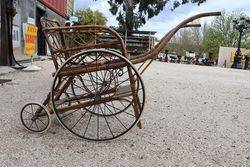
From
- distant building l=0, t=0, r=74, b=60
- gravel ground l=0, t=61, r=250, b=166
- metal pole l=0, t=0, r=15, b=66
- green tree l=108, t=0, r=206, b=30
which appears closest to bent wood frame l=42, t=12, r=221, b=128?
gravel ground l=0, t=61, r=250, b=166

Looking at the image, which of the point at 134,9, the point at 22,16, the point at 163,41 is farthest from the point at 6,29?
the point at 134,9

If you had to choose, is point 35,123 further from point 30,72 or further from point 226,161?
point 30,72

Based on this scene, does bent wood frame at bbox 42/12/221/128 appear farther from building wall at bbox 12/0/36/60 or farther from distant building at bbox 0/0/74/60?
building wall at bbox 12/0/36/60

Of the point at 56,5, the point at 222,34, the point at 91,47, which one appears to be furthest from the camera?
the point at 222,34

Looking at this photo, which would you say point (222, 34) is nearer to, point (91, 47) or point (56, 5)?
point (56, 5)

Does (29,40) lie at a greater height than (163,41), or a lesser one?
lesser

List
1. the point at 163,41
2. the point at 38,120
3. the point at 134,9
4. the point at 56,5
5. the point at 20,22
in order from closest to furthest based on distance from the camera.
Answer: the point at 163,41 < the point at 38,120 < the point at 20,22 < the point at 56,5 < the point at 134,9

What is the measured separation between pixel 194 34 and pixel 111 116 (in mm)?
63654

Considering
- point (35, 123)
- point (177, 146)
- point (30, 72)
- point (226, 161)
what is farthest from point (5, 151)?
point (30, 72)

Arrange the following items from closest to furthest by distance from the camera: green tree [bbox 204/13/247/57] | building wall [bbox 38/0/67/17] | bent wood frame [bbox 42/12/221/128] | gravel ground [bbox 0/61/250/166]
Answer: gravel ground [bbox 0/61/250/166] < bent wood frame [bbox 42/12/221/128] < building wall [bbox 38/0/67/17] < green tree [bbox 204/13/247/57]

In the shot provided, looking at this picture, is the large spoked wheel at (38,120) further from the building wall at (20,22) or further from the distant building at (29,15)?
the building wall at (20,22)

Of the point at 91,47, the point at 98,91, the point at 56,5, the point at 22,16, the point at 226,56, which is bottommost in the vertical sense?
the point at 226,56

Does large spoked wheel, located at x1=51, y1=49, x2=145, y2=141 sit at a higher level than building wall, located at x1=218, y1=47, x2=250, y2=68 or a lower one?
higher

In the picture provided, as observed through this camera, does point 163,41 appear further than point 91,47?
Yes
